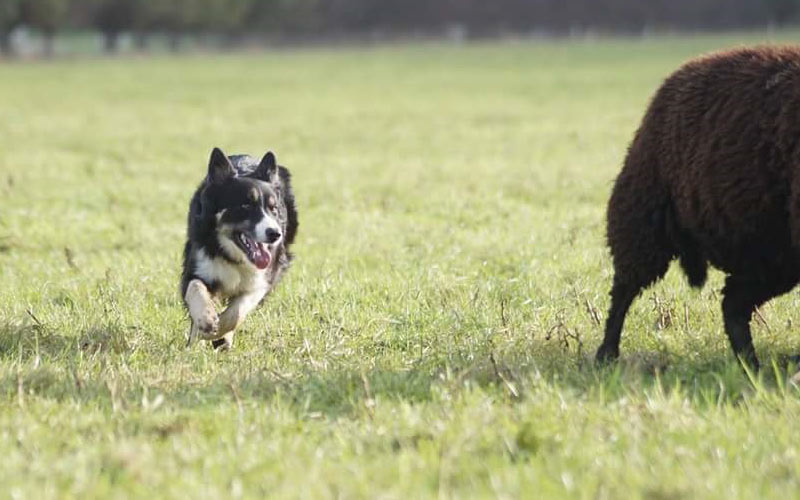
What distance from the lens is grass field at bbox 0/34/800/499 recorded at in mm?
4043

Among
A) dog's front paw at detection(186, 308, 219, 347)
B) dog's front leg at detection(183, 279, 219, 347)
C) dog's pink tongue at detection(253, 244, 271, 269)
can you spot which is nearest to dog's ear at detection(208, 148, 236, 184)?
dog's pink tongue at detection(253, 244, 271, 269)

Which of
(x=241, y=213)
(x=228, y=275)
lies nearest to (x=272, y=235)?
(x=241, y=213)

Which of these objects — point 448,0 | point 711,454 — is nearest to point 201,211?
point 711,454

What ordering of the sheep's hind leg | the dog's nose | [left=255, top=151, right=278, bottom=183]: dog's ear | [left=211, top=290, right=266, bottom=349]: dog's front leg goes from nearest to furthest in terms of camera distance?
1. the sheep's hind leg
2. [left=211, top=290, right=266, bottom=349]: dog's front leg
3. the dog's nose
4. [left=255, top=151, right=278, bottom=183]: dog's ear

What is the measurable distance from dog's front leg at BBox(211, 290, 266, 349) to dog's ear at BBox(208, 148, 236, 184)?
827 millimetres

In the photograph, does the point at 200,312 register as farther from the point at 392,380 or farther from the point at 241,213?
the point at 392,380

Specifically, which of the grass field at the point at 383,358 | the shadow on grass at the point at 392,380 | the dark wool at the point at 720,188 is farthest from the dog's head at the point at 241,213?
the dark wool at the point at 720,188

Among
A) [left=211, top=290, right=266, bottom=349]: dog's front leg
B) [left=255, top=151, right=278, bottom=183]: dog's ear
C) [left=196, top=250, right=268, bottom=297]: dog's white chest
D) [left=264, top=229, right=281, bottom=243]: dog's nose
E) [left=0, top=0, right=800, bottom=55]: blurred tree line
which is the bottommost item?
[left=0, top=0, right=800, bottom=55]: blurred tree line

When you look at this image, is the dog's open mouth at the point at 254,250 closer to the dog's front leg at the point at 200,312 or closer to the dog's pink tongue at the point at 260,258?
the dog's pink tongue at the point at 260,258

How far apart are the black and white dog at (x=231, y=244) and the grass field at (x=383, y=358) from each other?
219mm

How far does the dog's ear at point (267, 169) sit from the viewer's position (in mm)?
7672

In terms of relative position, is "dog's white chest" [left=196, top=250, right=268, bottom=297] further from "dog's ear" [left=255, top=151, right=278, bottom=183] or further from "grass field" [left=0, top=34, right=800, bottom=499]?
"dog's ear" [left=255, top=151, right=278, bottom=183]

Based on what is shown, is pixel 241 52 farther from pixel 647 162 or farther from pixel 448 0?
pixel 647 162

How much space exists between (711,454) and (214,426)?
186 cm
